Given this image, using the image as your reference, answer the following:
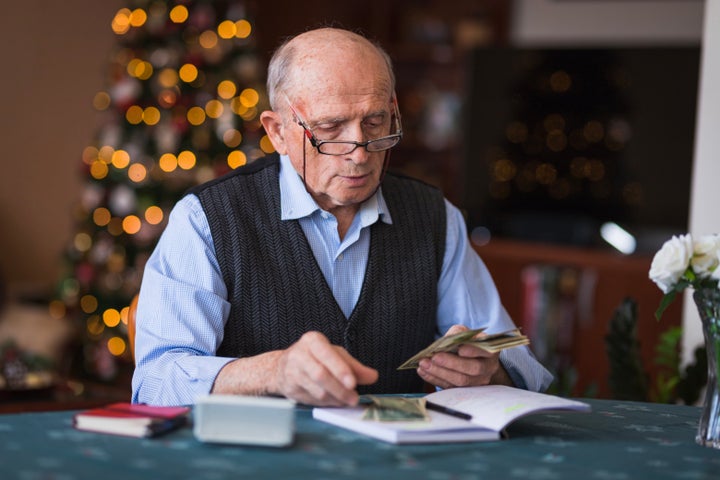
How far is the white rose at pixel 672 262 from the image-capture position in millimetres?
1488

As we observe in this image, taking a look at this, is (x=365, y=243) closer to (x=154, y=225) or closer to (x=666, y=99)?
(x=154, y=225)

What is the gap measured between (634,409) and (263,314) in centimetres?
68

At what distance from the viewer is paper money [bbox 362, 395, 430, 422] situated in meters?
1.46

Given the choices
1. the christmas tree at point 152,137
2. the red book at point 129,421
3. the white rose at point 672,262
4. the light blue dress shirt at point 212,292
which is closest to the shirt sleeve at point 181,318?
the light blue dress shirt at point 212,292

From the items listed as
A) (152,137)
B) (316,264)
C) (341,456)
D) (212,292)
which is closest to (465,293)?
(316,264)

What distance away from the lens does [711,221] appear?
2863mm

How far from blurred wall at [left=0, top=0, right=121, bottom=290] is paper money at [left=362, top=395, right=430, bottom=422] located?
4.69m

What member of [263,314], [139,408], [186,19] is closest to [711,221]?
[263,314]

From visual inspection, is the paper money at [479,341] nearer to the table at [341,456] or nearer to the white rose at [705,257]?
the table at [341,456]

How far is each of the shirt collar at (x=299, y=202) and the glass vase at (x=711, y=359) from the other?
29.0 inches

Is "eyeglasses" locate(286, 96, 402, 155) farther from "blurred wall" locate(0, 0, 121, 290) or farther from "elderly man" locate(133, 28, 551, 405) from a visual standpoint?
"blurred wall" locate(0, 0, 121, 290)

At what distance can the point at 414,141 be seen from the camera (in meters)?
6.38

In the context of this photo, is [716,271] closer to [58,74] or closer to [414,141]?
[414,141]

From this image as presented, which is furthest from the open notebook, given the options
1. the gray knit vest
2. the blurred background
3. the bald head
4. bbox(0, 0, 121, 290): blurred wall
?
bbox(0, 0, 121, 290): blurred wall
